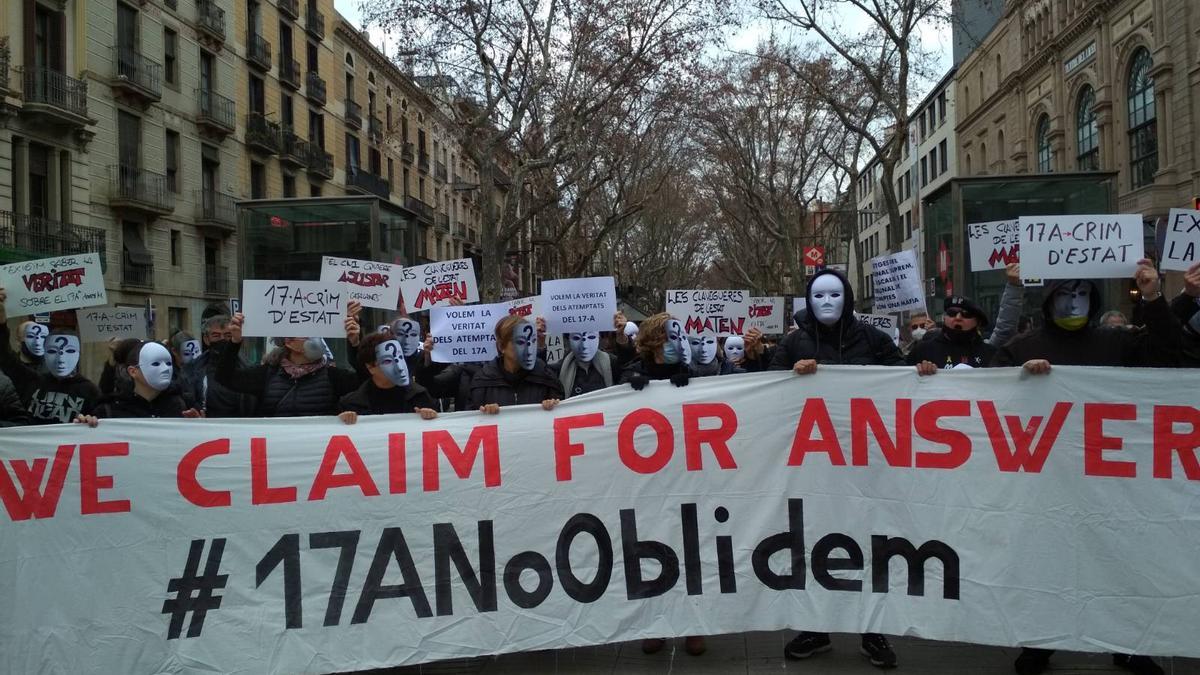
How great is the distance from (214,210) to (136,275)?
436 cm

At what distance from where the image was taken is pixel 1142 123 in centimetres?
2589

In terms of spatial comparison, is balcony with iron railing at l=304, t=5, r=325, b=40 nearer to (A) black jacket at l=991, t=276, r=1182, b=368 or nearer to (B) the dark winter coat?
(B) the dark winter coat

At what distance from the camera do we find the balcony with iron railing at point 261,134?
107ft

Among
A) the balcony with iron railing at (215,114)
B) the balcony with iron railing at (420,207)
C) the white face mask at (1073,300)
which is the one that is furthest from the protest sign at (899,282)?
the balcony with iron railing at (420,207)

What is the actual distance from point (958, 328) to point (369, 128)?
40014 mm

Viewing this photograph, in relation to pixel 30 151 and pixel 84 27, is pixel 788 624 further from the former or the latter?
pixel 84 27

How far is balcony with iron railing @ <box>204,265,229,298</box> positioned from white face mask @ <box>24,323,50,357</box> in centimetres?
2466

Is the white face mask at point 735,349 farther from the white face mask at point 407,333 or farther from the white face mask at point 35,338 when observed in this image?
the white face mask at point 35,338

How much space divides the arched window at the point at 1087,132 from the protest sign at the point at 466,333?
27.0 metres

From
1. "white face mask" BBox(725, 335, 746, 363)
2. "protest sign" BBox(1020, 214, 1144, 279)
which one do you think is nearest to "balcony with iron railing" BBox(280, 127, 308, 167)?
"white face mask" BBox(725, 335, 746, 363)

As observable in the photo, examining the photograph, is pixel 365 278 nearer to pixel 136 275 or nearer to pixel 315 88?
pixel 136 275

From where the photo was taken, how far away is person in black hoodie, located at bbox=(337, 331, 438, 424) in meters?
4.98

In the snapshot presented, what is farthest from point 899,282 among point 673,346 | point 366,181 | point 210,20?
point 366,181

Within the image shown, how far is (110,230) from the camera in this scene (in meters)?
25.7
